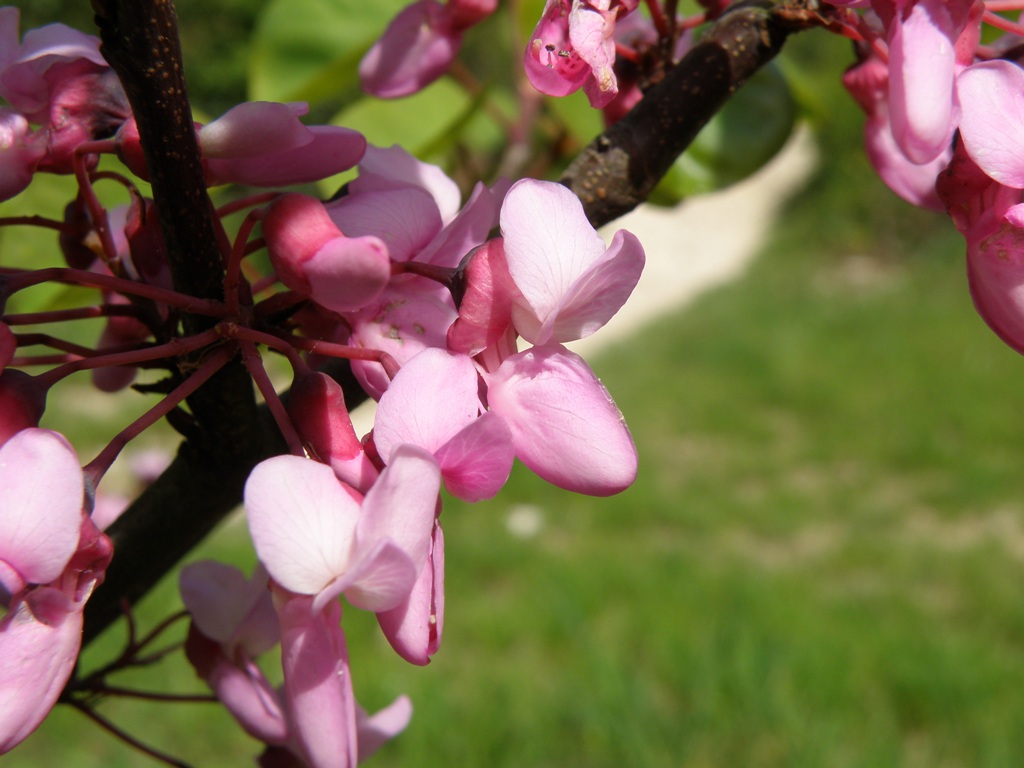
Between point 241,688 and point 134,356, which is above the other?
point 134,356

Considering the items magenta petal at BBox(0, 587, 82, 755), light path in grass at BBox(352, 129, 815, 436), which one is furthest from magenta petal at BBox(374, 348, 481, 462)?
light path in grass at BBox(352, 129, 815, 436)

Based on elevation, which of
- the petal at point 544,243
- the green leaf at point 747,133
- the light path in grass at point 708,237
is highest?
the petal at point 544,243

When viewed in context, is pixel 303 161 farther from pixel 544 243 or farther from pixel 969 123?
pixel 969 123

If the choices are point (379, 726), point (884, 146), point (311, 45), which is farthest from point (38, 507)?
point (311, 45)

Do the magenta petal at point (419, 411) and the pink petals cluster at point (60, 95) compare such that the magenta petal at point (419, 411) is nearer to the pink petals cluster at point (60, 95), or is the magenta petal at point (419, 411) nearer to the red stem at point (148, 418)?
the red stem at point (148, 418)

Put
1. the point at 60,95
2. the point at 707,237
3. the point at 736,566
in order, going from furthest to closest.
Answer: the point at 707,237
the point at 736,566
the point at 60,95

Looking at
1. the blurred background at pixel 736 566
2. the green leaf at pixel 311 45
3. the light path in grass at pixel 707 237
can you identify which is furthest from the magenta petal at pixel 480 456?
the light path in grass at pixel 707 237

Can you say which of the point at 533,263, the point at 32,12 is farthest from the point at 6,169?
the point at 32,12
